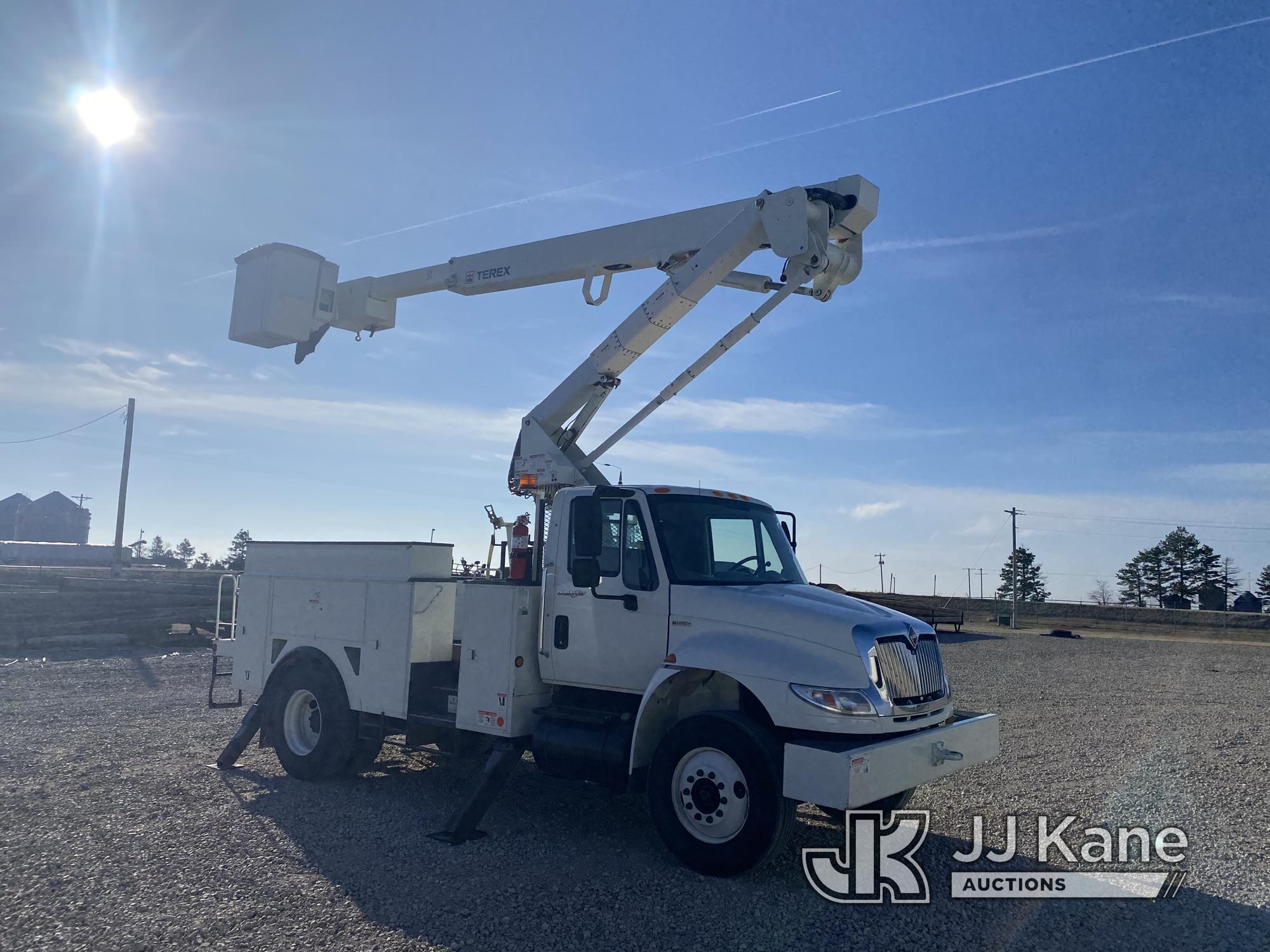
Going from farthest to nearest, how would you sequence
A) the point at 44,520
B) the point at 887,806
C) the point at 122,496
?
the point at 44,520
the point at 122,496
the point at 887,806

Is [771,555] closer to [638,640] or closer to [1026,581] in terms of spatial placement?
[638,640]

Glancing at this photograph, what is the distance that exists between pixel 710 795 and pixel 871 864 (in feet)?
4.27

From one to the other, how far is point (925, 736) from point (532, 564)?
3475mm

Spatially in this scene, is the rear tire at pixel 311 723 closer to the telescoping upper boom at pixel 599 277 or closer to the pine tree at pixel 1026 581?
the telescoping upper boom at pixel 599 277

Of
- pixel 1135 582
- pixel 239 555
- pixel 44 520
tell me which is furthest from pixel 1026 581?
pixel 44 520

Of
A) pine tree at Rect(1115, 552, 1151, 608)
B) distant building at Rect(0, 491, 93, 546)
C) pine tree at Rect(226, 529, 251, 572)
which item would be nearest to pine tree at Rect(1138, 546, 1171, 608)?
pine tree at Rect(1115, 552, 1151, 608)

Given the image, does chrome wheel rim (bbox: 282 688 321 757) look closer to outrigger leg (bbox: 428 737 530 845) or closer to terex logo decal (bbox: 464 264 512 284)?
outrigger leg (bbox: 428 737 530 845)

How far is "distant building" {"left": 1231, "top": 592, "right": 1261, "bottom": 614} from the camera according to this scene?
229 ft

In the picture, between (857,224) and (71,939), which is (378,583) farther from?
(857,224)

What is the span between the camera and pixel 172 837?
6.38m

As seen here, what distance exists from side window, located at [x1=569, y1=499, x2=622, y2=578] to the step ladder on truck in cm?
3

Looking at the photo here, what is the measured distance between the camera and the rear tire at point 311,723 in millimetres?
8266

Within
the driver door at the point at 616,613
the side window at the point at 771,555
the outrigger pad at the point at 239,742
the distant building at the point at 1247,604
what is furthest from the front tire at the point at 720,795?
the distant building at the point at 1247,604

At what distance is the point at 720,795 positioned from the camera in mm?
5801
